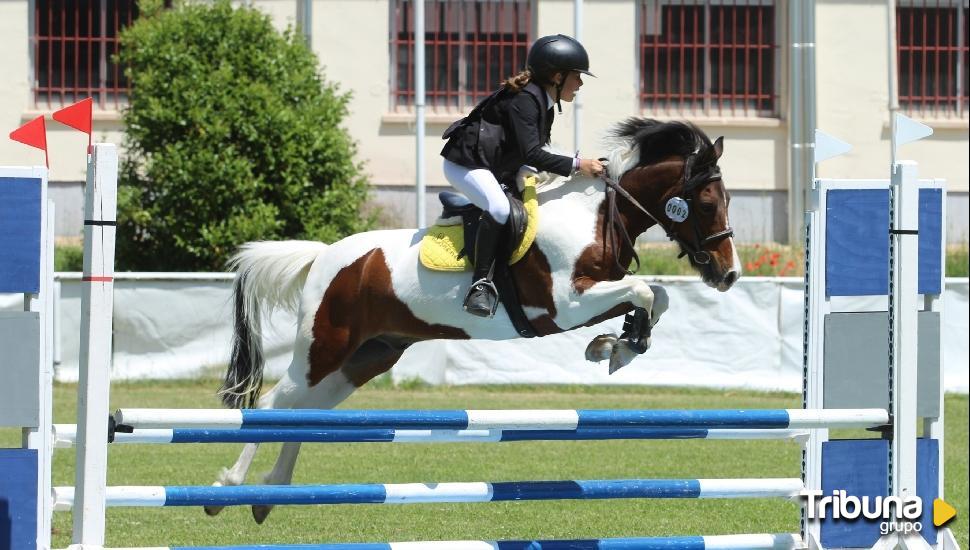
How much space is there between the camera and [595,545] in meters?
4.50

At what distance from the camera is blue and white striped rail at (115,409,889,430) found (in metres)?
4.09

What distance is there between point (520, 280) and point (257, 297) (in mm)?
1413

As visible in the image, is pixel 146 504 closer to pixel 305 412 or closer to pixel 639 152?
pixel 305 412

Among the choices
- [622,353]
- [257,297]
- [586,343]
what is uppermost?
[257,297]

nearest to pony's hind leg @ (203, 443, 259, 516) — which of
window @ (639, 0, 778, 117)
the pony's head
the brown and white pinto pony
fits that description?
the brown and white pinto pony

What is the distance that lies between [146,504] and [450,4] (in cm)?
1341

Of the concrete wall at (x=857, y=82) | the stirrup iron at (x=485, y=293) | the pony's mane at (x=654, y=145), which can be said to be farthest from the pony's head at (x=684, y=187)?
the concrete wall at (x=857, y=82)

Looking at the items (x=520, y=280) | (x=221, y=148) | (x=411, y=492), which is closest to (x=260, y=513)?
(x=520, y=280)

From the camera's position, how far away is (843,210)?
4914mm

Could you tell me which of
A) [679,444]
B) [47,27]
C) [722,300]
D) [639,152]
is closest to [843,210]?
[639,152]

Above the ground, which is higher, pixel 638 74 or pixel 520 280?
pixel 638 74

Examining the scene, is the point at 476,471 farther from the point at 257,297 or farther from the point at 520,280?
the point at 520,280

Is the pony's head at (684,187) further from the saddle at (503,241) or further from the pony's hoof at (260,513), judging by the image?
the pony's hoof at (260,513)

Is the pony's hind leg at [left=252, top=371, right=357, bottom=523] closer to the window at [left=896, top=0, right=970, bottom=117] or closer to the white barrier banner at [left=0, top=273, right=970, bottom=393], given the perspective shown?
the white barrier banner at [left=0, top=273, right=970, bottom=393]
